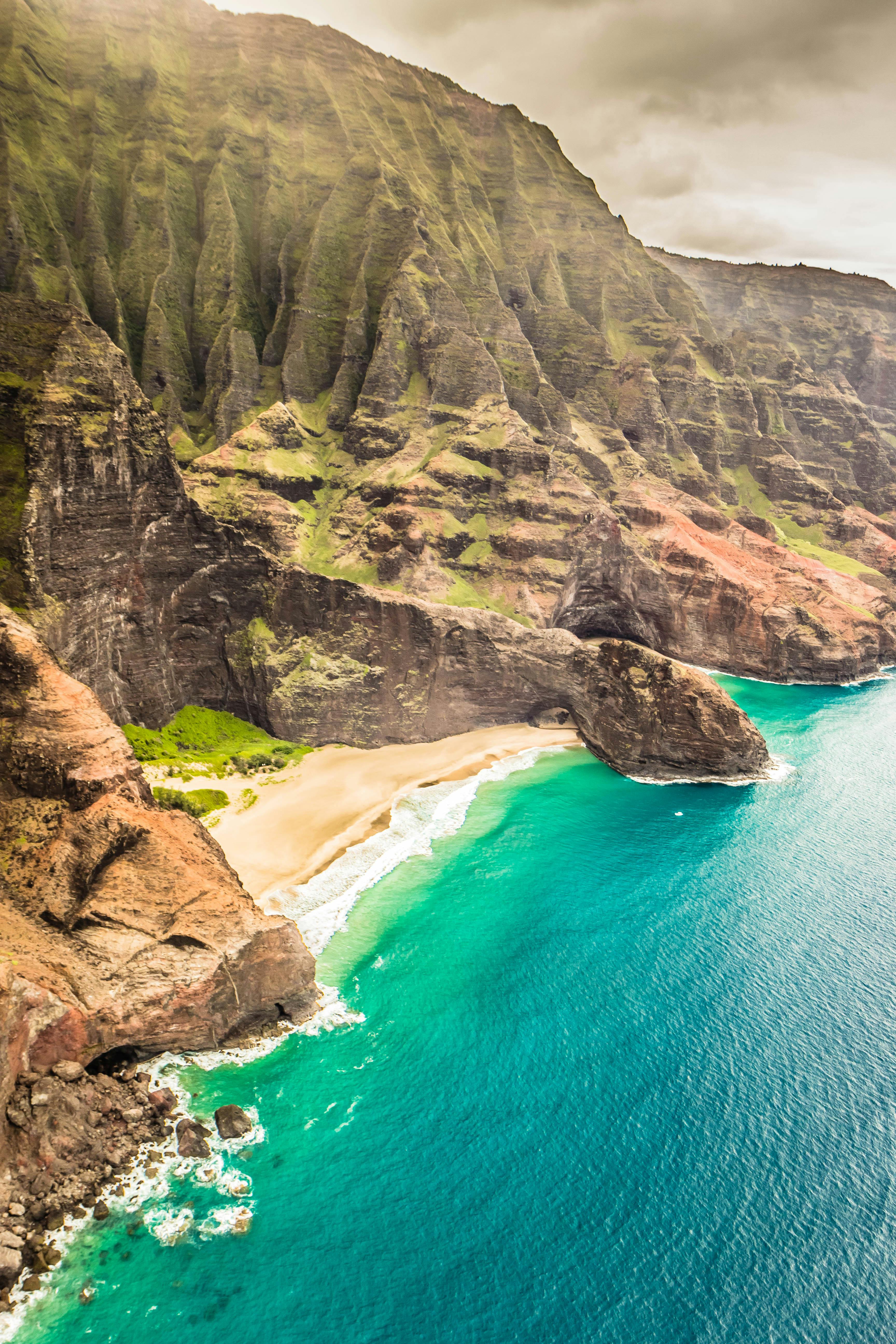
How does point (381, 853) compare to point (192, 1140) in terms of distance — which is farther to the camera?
point (381, 853)

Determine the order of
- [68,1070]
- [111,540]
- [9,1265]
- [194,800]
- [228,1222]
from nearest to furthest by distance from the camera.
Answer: [9,1265]
[228,1222]
[68,1070]
[194,800]
[111,540]

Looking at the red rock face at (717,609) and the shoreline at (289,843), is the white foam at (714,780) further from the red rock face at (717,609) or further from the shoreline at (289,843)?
the red rock face at (717,609)

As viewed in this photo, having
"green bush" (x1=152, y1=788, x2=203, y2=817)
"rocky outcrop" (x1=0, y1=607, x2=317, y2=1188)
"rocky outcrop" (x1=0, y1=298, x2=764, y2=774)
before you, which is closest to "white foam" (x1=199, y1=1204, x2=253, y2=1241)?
"rocky outcrop" (x1=0, y1=607, x2=317, y2=1188)

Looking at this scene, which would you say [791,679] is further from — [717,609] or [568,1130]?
[568,1130]

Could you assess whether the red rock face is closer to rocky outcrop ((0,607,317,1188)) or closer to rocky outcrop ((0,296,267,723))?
rocky outcrop ((0,296,267,723))

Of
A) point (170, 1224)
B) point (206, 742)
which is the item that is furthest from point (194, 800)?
point (170, 1224)

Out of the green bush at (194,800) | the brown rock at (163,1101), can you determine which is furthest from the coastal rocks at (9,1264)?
the green bush at (194,800)
